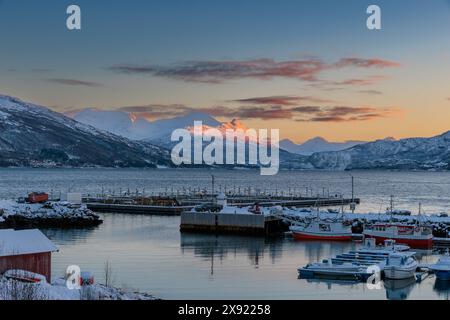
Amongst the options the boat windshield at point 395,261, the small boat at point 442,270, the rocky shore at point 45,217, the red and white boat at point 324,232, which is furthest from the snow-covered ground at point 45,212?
the small boat at point 442,270

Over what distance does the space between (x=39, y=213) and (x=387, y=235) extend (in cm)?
2292

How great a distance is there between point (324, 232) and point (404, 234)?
4579mm

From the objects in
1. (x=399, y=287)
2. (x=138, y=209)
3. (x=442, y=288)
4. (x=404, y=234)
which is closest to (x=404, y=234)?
(x=404, y=234)

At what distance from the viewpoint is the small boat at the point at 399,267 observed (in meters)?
23.3

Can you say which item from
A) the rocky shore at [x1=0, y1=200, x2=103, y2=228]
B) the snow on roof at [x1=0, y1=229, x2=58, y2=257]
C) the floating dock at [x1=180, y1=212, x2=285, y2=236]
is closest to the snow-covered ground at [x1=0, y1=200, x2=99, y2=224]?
the rocky shore at [x1=0, y1=200, x2=103, y2=228]

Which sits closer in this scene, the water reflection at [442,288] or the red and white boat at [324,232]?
the water reflection at [442,288]

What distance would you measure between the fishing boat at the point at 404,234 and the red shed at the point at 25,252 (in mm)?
21793


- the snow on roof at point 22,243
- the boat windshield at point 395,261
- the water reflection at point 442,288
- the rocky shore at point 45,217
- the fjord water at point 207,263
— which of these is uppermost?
the snow on roof at point 22,243

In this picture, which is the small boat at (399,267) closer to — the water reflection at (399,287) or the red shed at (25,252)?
the water reflection at (399,287)

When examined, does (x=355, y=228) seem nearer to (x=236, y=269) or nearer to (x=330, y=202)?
(x=236, y=269)

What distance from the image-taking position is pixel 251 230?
38312 millimetres

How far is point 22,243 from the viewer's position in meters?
16.6

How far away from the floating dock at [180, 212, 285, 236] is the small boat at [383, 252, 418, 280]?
14369 mm
